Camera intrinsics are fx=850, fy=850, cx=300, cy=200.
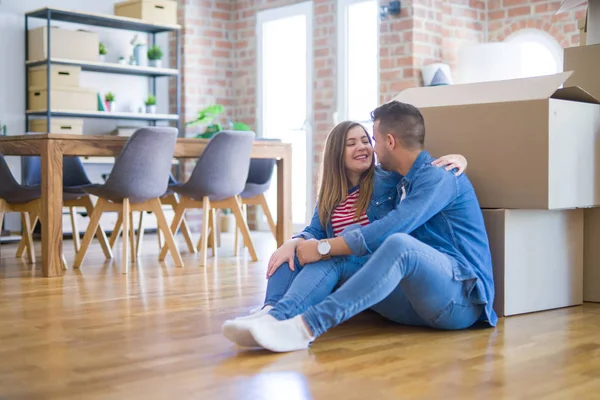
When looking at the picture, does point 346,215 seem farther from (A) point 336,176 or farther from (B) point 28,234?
(B) point 28,234

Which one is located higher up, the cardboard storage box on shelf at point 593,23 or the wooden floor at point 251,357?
the cardboard storage box on shelf at point 593,23

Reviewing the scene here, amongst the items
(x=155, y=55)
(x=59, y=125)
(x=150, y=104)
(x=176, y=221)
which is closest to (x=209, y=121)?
(x=150, y=104)

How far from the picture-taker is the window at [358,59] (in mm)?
7055

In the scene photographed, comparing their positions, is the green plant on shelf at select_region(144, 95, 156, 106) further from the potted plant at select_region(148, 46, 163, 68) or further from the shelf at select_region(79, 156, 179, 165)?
the shelf at select_region(79, 156, 179, 165)

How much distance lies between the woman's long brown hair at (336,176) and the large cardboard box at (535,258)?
459 mm

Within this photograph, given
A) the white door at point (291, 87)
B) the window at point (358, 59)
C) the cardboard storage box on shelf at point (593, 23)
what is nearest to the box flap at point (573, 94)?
the cardboard storage box on shelf at point (593, 23)

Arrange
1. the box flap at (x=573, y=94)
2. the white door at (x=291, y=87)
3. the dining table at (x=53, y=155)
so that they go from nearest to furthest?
the box flap at (x=573, y=94)
the dining table at (x=53, y=155)
the white door at (x=291, y=87)

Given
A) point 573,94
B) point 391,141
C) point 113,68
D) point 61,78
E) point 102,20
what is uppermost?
point 102,20

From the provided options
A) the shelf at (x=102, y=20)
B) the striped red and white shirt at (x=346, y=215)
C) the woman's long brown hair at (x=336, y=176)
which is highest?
the shelf at (x=102, y=20)

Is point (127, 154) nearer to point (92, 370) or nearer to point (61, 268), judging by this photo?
point (61, 268)

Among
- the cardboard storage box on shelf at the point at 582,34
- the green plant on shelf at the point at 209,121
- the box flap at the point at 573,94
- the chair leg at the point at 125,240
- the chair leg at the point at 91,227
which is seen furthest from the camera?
the green plant on shelf at the point at 209,121

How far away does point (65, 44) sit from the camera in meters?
6.84

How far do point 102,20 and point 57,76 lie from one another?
646mm

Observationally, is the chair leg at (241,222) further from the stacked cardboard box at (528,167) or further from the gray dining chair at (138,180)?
the stacked cardboard box at (528,167)
